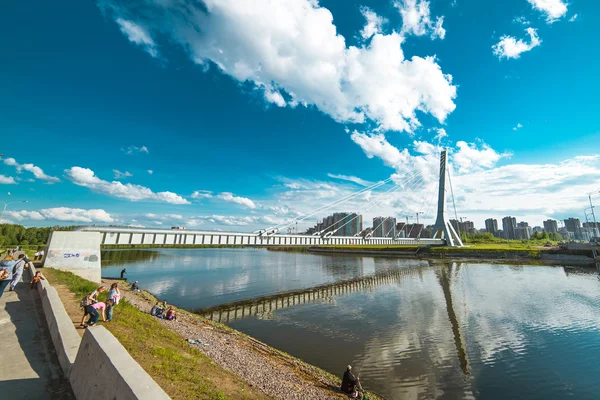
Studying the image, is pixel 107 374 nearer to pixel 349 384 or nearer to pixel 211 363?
pixel 211 363

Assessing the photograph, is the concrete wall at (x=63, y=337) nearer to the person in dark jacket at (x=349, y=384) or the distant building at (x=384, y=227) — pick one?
the person in dark jacket at (x=349, y=384)

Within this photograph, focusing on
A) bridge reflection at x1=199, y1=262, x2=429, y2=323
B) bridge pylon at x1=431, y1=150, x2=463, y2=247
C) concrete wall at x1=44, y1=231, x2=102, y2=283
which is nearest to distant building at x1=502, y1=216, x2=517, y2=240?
bridge pylon at x1=431, y1=150, x2=463, y2=247

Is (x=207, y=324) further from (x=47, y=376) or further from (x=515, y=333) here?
(x=515, y=333)

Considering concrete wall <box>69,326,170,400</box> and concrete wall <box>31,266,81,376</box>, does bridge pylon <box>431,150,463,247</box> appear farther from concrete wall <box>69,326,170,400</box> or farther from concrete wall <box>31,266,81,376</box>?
concrete wall <box>69,326,170,400</box>

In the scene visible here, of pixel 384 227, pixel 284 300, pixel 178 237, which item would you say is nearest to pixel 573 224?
pixel 384 227

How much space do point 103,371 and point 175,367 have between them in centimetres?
382

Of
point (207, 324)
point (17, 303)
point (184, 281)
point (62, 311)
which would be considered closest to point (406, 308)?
point (207, 324)

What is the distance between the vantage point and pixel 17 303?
12.4 m

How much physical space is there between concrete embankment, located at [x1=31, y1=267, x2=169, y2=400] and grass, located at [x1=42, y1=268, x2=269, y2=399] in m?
1.93

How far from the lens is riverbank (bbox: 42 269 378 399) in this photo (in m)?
7.69

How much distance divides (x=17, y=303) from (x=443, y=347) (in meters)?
21.8

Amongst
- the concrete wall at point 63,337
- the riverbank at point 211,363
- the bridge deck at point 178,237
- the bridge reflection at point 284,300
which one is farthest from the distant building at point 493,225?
the concrete wall at point 63,337

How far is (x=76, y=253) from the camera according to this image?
26.1 m

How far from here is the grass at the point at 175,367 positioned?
7.12 m
